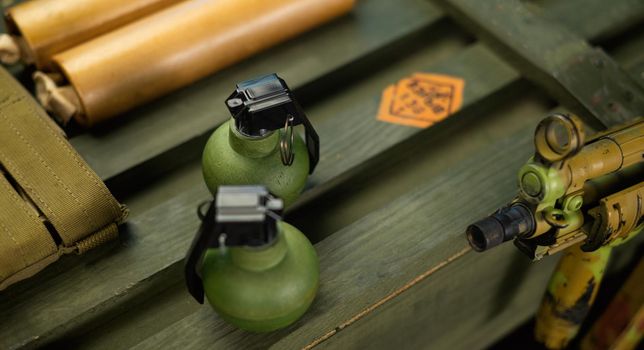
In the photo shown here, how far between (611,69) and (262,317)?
88 centimetres

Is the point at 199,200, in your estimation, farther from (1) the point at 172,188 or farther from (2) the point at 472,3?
(2) the point at 472,3

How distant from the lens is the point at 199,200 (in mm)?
1250

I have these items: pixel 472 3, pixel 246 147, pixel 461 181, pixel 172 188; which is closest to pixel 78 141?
pixel 172 188

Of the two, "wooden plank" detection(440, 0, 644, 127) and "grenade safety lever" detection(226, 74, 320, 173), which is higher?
"grenade safety lever" detection(226, 74, 320, 173)

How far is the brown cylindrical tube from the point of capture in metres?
1.37

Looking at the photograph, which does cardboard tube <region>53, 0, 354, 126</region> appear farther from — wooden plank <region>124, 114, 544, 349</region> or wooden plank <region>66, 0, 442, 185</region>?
wooden plank <region>124, 114, 544, 349</region>

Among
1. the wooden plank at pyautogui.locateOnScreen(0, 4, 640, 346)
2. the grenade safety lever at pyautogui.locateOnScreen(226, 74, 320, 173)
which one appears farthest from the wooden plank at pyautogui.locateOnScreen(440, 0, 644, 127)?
the grenade safety lever at pyautogui.locateOnScreen(226, 74, 320, 173)

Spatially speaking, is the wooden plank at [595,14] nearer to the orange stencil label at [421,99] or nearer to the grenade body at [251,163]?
the orange stencil label at [421,99]

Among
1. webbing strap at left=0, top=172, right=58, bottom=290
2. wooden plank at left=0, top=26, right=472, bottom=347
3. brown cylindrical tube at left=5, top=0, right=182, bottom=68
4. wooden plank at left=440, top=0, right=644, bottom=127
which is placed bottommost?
wooden plank at left=0, top=26, right=472, bottom=347

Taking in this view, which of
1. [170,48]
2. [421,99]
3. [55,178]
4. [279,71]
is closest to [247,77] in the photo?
[279,71]

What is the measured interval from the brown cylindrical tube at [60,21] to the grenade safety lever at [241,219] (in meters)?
0.66

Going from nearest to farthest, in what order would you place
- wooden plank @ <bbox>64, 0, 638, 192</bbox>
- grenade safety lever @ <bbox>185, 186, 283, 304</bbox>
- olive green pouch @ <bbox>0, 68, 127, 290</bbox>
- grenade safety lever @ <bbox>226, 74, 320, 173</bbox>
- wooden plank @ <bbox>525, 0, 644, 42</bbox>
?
grenade safety lever @ <bbox>185, 186, 283, 304</bbox> < grenade safety lever @ <bbox>226, 74, 320, 173</bbox> < olive green pouch @ <bbox>0, 68, 127, 290</bbox> < wooden plank @ <bbox>64, 0, 638, 192</bbox> < wooden plank @ <bbox>525, 0, 644, 42</bbox>

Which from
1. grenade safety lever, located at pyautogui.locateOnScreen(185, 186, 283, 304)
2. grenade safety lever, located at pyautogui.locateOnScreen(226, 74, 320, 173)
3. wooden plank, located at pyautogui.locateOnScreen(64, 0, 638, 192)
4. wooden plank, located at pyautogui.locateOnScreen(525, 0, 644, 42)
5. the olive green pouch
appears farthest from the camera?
wooden plank, located at pyautogui.locateOnScreen(525, 0, 644, 42)

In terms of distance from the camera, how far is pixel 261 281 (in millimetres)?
954
